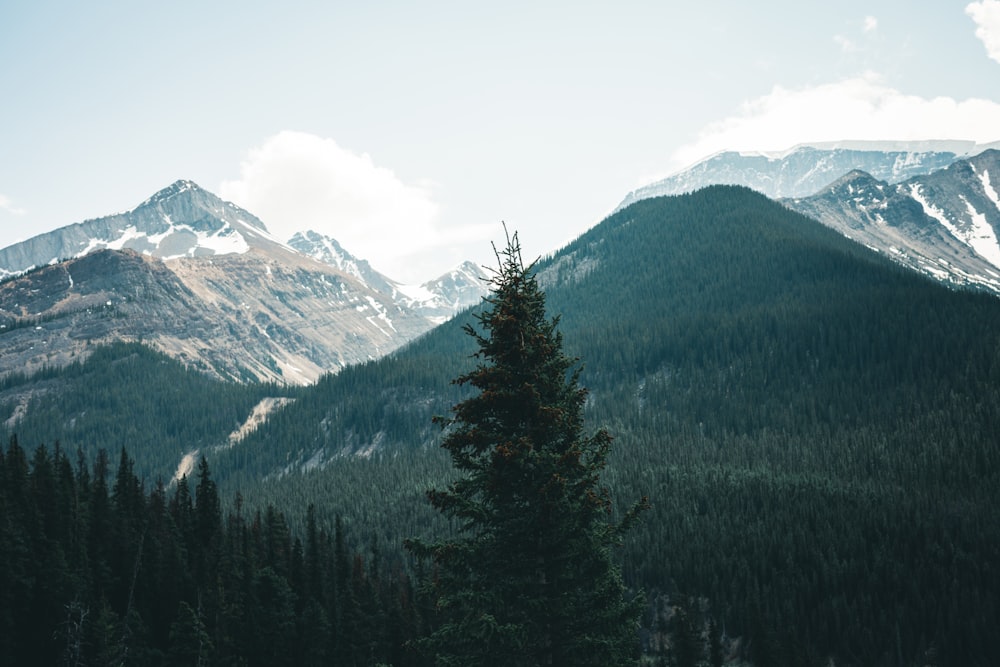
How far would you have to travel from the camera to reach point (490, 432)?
2119cm

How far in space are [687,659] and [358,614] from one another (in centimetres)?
4127

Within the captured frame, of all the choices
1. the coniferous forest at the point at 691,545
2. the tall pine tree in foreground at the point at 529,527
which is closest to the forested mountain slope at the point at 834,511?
the coniferous forest at the point at 691,545

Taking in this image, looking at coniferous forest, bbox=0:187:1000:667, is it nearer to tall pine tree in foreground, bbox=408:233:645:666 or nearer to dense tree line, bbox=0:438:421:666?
dense tree line, bbox=0:438:421:666

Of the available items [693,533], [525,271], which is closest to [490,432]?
[525,271]

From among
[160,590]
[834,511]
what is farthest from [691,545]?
[160,590]

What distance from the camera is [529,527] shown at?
2059cm

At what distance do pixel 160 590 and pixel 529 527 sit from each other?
239ft

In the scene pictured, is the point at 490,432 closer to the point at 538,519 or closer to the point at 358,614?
the point at 538,519

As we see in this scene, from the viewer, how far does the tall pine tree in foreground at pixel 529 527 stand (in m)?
20.0

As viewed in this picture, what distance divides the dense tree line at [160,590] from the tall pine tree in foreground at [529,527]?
50693mm

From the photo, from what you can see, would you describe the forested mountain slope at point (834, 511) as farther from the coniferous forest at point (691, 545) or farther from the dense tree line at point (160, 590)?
the dense tree line at point (160, 590)

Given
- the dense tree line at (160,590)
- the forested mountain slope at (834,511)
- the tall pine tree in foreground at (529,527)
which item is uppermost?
the tall pine tree in foreground at (529,527)

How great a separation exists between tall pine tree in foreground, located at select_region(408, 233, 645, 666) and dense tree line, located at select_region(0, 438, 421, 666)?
166ft

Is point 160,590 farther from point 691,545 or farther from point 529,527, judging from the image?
point 691,545
